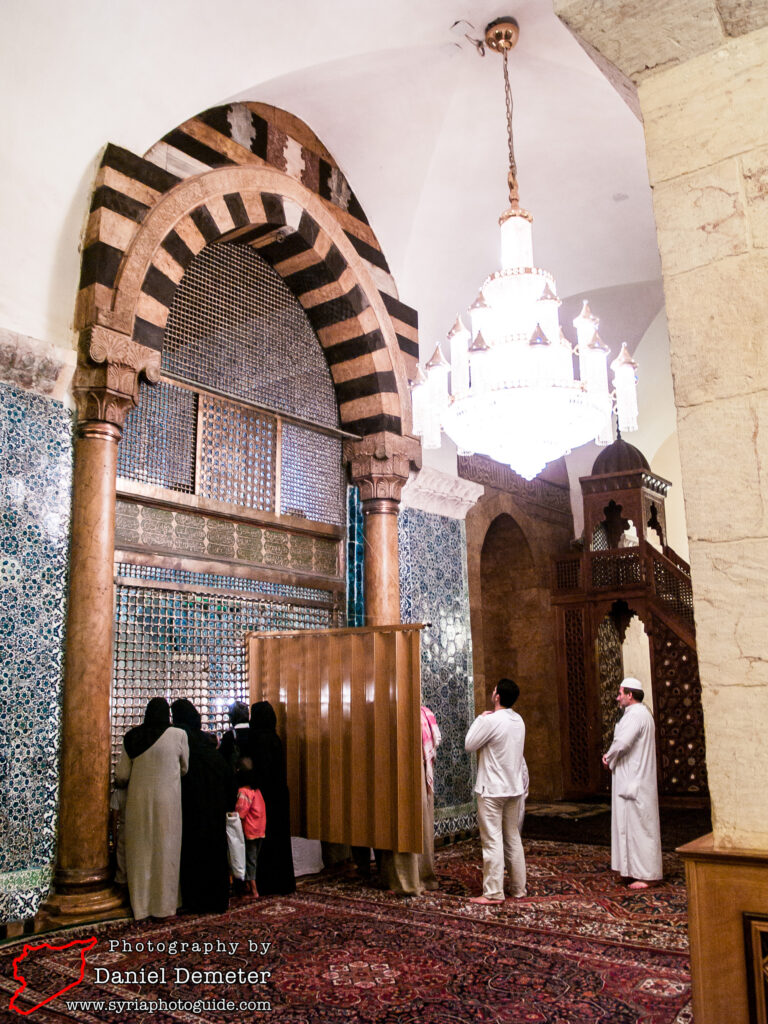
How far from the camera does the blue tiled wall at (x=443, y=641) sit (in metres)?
5.91

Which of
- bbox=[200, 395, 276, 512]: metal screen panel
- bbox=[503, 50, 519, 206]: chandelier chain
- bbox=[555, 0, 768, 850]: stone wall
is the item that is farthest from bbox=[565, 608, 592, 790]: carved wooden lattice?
bbox=[555, 0, 768, 850]: stone wall

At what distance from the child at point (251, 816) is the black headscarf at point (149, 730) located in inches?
22.6

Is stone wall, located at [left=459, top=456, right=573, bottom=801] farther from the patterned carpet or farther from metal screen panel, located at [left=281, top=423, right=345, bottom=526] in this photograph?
the patterned carpet

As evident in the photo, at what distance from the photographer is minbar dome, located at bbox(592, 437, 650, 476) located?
332 inches

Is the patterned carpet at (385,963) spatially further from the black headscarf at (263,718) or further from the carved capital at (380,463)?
the carved capital at (380,463)

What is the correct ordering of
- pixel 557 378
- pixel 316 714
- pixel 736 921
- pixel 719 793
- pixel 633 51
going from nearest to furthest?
1. pixel 736 921
2. pixel 719 793
3. pixel 633 51
4. pixel 557 378
5. pixel 316 714

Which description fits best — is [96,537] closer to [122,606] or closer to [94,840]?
[122,606]

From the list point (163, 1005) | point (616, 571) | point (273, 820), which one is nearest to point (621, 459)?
point (616, 571)

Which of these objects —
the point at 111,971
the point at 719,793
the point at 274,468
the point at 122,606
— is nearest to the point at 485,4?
the point at 274,468

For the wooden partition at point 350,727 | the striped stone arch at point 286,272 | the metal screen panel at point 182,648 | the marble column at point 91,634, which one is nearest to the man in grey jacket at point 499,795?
the wooden partition at point 350,727

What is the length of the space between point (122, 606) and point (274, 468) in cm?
147

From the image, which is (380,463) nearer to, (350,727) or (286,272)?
(286,272)

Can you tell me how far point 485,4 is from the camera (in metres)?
4.79

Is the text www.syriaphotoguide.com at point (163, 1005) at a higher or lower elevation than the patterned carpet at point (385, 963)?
higher
